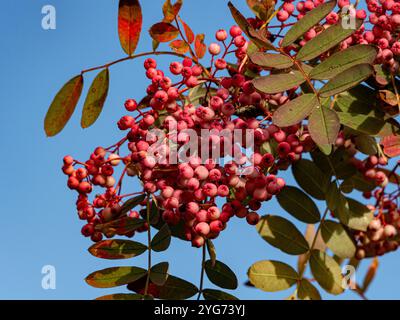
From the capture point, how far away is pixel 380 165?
1696 millimetres

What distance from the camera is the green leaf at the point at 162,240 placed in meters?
1.45

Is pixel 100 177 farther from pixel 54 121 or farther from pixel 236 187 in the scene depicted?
pixel 236 187

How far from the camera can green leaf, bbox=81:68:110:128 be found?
1.55 metres

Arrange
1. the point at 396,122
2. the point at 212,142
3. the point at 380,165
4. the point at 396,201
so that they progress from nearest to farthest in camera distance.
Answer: the point at 212,142
the point at 396,122
the point at 380,165
the point at 396,201

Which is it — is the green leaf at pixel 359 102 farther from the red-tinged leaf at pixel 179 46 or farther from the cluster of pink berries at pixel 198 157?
the red-tinged leaf at pixel 179 46

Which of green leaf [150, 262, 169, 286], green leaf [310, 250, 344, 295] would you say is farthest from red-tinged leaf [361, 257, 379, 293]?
green leaf [150, 262, 169, 286]

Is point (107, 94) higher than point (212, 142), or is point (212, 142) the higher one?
point (107, 94)

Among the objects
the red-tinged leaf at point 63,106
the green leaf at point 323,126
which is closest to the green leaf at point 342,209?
the green leaf at point 323,126

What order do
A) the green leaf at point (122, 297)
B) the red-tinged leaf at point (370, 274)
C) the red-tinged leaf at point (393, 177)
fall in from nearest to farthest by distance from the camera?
1. the green leaf at point (122, 297)
2. the red-tinged leaf at point (393, 177)
3. the red-tinged leaf at point (370, 274)

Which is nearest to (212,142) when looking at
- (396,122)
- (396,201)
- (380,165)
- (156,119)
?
(156,119)

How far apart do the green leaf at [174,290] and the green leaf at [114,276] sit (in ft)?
0.23

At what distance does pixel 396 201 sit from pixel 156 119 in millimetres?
837

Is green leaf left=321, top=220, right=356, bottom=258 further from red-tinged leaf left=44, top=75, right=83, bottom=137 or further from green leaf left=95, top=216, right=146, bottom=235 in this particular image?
red-tinged leaf left=44, top=75, right=83, bottom=137

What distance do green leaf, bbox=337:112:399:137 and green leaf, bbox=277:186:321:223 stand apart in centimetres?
29
